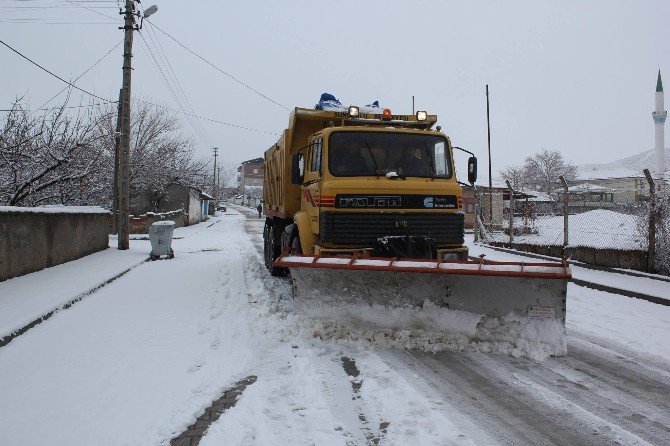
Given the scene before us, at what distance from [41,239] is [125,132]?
20.2 ft

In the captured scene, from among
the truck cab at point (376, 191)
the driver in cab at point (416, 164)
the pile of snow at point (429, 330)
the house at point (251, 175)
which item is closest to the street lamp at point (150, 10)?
the truck cab at point (376, 191)

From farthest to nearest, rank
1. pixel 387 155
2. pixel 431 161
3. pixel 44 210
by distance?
pixel 44 210
pixel 431 161
pixel 387 155

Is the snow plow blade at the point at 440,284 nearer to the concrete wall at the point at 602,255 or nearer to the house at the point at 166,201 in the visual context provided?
the concrete wall at the point at 602,255

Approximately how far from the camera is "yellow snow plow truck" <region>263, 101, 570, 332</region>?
501 cm

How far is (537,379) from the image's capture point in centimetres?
423

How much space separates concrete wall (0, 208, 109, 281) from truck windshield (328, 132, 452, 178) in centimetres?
581

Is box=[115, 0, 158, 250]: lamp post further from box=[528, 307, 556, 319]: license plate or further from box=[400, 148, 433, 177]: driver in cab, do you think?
box=[528, 307, 556, 319]: license plate

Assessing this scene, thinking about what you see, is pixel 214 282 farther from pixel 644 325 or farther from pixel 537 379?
pixel 644 325

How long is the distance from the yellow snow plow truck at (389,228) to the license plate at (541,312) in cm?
1

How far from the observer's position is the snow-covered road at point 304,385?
10.5ft

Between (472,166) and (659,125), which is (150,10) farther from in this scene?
(659,125)

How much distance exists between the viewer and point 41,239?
9.21 m

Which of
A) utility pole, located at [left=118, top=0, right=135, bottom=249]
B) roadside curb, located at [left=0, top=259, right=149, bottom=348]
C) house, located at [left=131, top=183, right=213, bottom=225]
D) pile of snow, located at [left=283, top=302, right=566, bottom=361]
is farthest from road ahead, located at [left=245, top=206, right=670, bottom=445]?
house, located at [left=131, top=183, right=213, bottom=225]

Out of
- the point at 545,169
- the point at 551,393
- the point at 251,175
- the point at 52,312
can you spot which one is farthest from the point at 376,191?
the point at 251,175
